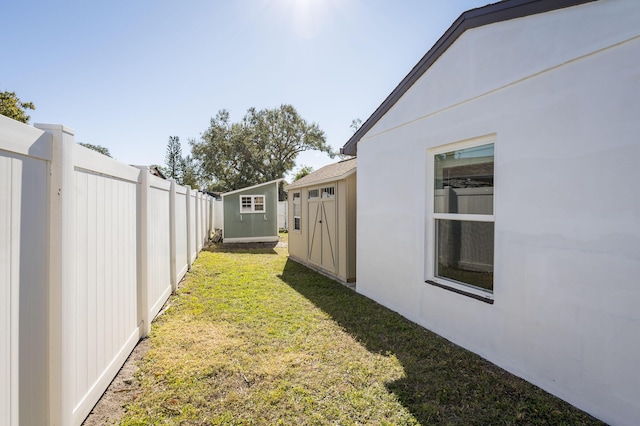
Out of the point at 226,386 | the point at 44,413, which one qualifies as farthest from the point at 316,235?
the point at 44,413

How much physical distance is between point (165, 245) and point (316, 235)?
4422 millimetres

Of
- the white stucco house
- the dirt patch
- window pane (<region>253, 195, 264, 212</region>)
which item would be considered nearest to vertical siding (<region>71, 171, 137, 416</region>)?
the dirt patch

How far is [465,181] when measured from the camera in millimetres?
4094

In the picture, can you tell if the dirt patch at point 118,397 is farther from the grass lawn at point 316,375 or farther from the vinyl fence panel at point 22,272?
the vinyl fence panel at point 22,272

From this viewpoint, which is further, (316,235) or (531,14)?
(316,235)

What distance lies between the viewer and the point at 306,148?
31641 millimetres

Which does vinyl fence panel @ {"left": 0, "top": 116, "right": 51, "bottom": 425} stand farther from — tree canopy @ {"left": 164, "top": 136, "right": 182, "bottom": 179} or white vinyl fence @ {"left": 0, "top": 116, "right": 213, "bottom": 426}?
tree canopy @ {"left": 164, "top": 136, "right": 182, "bottom": 179}

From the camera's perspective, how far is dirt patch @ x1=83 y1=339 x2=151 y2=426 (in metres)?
2.49

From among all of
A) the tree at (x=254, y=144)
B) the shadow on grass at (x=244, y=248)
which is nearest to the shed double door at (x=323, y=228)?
the shadow on grass at (x=244, y=248)

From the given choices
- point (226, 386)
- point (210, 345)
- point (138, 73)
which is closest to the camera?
point (226, 386)

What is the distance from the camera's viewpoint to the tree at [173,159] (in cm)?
4422

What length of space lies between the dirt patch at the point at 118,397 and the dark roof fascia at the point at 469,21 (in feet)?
16.9

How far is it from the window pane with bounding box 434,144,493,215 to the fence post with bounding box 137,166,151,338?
12.9 ft

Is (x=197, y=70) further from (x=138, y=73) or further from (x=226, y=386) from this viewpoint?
(x=226, y=386)
